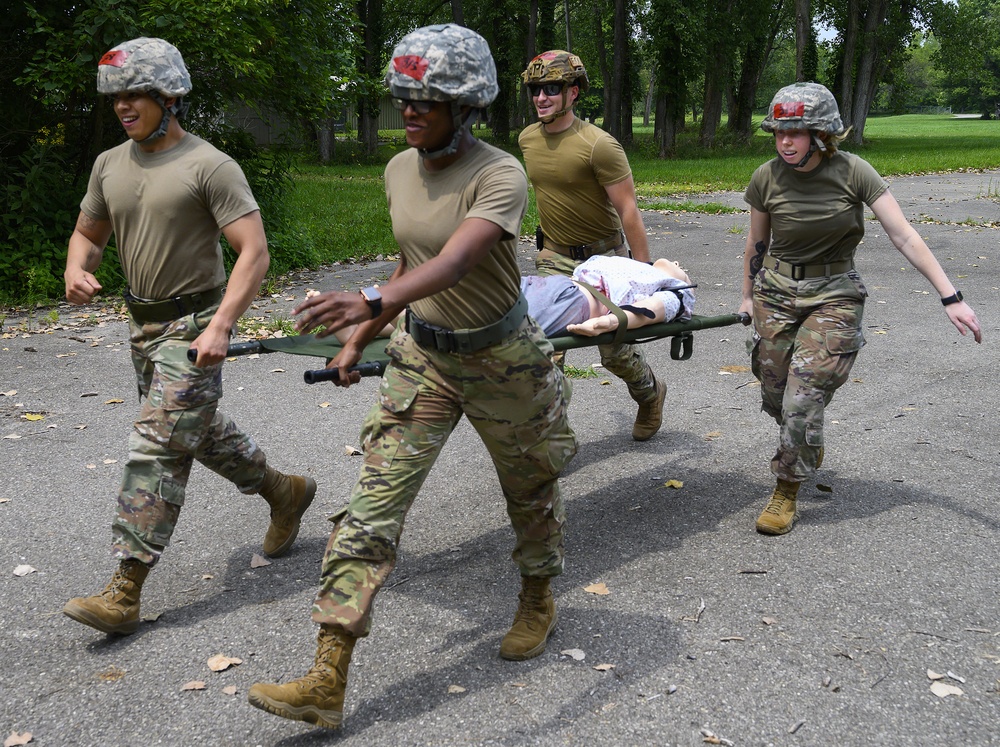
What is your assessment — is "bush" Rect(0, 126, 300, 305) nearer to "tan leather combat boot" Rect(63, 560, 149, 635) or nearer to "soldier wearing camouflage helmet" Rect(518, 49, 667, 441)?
"soldier wearing camouflage helmet" Rect(518, 49, 667, 441)

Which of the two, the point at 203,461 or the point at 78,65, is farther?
the point at 78,65

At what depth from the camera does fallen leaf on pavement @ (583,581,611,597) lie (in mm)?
4674

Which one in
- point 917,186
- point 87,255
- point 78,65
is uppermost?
point 78,65

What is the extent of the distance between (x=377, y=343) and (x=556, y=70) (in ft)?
6.16

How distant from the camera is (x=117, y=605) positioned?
4.18 meters

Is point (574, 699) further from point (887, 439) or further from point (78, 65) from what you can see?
point (78, 65)

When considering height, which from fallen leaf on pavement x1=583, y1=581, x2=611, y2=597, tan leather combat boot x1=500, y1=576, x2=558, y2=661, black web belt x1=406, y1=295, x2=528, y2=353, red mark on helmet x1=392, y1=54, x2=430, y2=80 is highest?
red mark on helmet x1=392, y1=54, x2=430, y2=80

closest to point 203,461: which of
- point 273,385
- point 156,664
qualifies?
point 156,664

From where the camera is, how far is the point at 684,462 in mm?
6402

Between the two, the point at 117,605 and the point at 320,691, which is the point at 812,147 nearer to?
the point at 320,691

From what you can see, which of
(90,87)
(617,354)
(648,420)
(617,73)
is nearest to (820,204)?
(617,354)

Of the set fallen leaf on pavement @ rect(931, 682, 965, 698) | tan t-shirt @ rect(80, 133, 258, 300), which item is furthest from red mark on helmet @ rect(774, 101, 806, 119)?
fallen leaf on pavement @ rect(931, 682, 965, 698)

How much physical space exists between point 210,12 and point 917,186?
59.8 ft

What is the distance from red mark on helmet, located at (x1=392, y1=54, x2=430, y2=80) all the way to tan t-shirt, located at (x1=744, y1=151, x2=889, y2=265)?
8.40 ft
